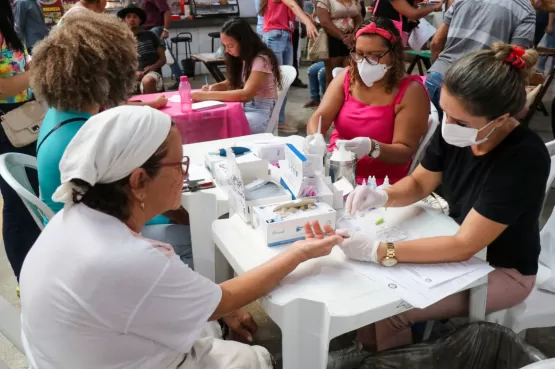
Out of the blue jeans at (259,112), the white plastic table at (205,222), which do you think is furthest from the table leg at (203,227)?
the blue jeans at (259,112)

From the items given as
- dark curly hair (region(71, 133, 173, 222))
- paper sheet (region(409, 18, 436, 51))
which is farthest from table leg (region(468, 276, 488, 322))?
paper sheet (region(409, 18, 436, 51))

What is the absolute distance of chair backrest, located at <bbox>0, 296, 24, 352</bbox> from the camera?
1.23 m

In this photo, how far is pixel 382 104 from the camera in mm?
2283

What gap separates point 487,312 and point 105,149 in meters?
1.27

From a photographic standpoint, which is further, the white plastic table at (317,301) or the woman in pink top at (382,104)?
the woman in pink top at (382,104)

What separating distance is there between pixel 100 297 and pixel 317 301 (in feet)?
1.72

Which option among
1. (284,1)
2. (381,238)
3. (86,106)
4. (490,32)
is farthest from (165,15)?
(381,238)

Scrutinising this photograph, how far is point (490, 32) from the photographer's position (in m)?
2.92

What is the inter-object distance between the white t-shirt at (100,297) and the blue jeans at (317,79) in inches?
173

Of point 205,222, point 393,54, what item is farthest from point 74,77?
point 393,54

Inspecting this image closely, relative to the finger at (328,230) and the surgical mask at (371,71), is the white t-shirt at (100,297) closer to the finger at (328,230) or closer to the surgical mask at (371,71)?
the finger at (328,230)

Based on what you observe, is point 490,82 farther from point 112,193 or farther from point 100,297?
point 100,297

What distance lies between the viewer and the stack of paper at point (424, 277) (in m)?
1.28

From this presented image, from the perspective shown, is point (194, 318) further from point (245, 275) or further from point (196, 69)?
point (196, 69)
